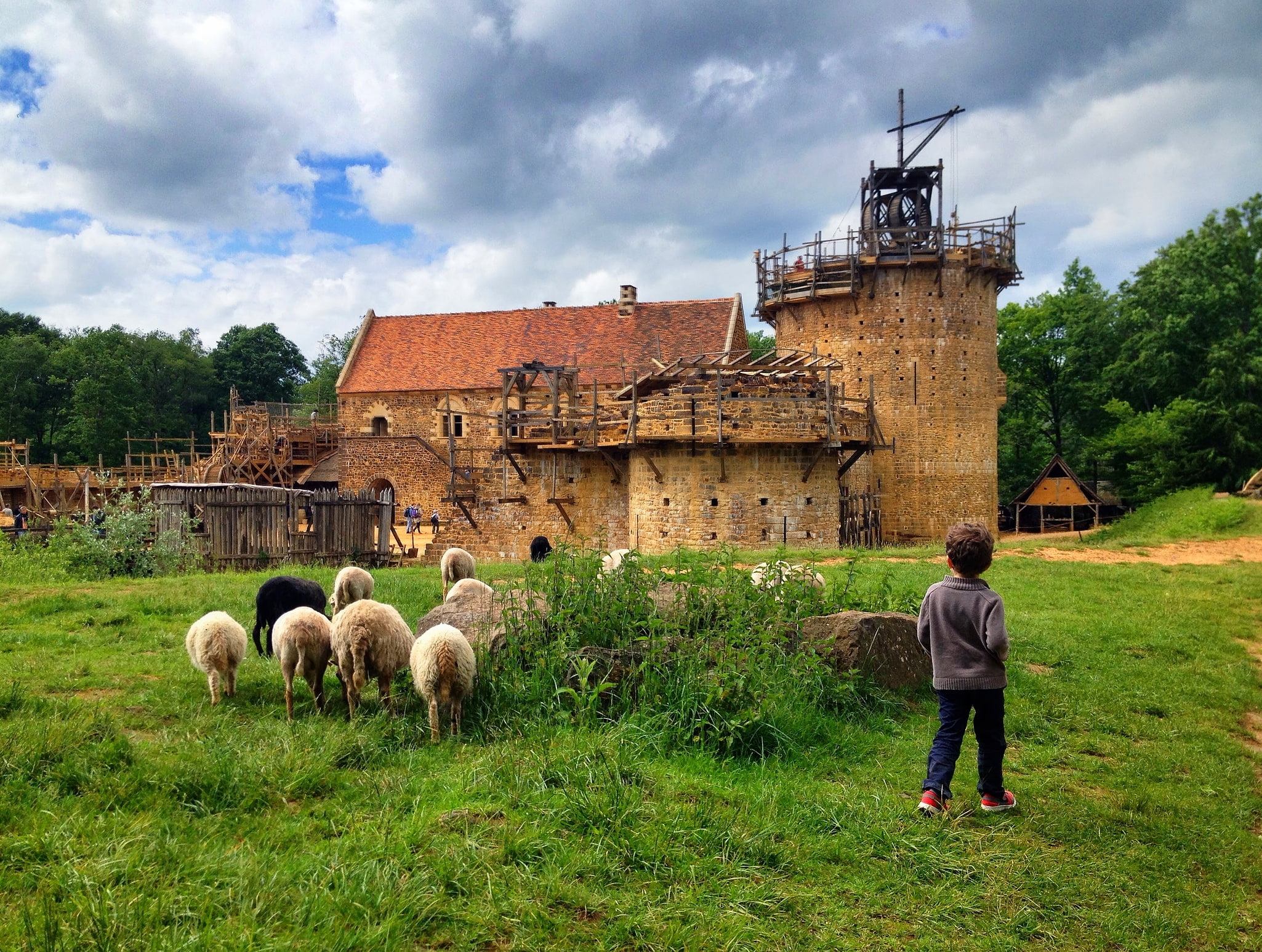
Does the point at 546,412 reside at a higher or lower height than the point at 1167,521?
higher

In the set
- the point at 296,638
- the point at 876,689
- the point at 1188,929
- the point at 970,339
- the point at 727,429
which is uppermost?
the point at 970,339

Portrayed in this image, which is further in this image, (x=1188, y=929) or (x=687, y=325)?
(x=687, y=325)

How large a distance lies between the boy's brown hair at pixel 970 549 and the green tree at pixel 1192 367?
94.8 feet

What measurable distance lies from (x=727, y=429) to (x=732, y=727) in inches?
524

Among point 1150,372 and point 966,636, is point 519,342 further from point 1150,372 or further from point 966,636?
point 966,636

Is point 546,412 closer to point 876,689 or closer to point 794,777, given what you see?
point 876,689

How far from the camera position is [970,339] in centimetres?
2561

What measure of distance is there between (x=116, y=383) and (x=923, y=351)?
155 ft

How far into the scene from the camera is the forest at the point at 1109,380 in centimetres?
2922

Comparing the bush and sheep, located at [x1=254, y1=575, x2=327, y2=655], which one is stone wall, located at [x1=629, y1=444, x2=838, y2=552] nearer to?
sheep, located at [x1=254, y1=575, x2=327, y2=655]

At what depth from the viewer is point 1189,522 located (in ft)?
71.8

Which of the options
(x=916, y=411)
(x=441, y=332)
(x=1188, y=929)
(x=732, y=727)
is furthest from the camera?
(x=441, y=332)

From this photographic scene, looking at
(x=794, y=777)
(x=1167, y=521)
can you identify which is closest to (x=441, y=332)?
(x=1167, y=521)

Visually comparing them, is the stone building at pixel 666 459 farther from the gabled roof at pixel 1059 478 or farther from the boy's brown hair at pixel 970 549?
the boy's brown hair at pixel 970 549
